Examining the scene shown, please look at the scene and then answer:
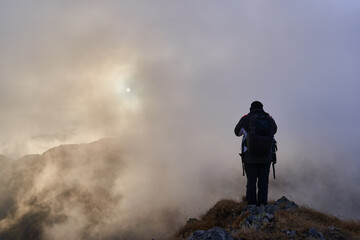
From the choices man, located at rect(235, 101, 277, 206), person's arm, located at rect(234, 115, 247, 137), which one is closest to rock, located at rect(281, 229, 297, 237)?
man, located at rect(235, 101, 277, 206)

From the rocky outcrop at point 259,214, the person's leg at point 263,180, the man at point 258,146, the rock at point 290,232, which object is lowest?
the rocky outcrop at point 259,214

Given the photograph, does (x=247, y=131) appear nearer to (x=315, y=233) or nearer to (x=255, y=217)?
(x=255, y=217)

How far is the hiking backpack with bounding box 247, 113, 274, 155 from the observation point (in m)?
8.28

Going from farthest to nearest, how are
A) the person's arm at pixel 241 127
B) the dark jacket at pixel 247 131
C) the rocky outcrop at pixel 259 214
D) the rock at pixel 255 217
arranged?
the person's arm at pixel 241 127
the dark jacket at pixel 247 131
the rocky outcrop at pixel 259 214
the rock at pixel 255 217

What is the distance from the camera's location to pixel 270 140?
829 centimetres

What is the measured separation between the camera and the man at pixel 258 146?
8312mm

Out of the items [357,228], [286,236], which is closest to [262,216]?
[286,236]

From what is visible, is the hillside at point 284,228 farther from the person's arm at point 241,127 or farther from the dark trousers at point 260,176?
the person's arm at point 241,127

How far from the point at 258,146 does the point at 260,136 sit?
39 cm

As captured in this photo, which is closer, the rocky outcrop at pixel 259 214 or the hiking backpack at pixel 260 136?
the rocky outcrop at pixel 259 214

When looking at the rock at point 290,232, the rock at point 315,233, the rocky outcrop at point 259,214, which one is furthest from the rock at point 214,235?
the rock at point 315,233

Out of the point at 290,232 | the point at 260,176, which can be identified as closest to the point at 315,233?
the point at 290,232

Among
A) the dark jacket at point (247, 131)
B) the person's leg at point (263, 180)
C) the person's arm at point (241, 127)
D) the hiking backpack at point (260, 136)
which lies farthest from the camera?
the person's arm at point (241, 127)

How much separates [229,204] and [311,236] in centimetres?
618
